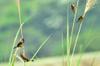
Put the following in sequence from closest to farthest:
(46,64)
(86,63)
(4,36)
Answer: (86,63) < (46,64) < (4,36)

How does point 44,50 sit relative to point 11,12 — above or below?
below

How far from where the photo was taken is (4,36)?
11.4ft

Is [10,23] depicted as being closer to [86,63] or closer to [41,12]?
[41,12]

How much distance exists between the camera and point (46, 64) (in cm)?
305

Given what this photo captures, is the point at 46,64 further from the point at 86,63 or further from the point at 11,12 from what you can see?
the point at 11,12

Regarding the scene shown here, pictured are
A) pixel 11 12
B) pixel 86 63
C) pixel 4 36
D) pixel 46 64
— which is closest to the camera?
pixel 86 63

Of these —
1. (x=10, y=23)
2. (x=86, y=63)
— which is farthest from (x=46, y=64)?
(x=10, y=23)

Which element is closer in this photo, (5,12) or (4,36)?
(4,36)

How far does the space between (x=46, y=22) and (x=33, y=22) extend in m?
0.22

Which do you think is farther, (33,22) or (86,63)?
(33,22)

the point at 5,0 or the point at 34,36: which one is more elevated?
the point at 5,0

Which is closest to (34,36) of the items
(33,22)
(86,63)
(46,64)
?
(33,22)

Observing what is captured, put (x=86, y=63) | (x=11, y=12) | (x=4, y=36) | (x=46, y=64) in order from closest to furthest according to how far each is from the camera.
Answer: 1. (x=86, y=63)
2. (x=46, y=64)
3. (x=4, y=36)
4. (x=11, y=12)

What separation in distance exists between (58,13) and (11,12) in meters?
0.49
